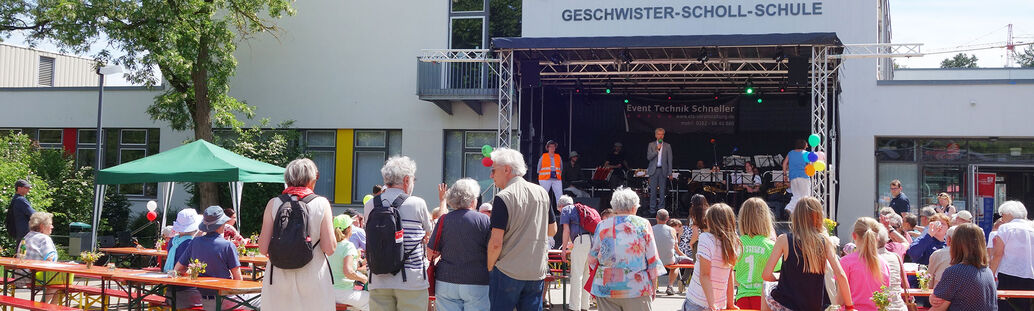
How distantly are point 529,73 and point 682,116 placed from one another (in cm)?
521

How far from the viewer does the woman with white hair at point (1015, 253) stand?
24.0 feet

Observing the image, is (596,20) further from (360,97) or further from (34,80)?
(34,80)

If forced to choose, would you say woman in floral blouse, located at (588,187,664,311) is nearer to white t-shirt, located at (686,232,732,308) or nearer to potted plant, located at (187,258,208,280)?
white t-shirt, located at (686,232,732,308)

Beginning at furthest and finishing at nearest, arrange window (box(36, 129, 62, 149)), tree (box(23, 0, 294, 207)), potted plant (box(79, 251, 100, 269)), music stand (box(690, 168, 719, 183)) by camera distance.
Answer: window (box(36, 129, 62, 149))
music stand (box(690, 168, 719, 183))
tree (box(23, 0, 294, 207))
potted plant (box(79, 251, 100, 269))

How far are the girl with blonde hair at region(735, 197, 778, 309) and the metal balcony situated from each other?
11997mm

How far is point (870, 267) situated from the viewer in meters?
5.31

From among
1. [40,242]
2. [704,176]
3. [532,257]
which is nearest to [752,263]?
[532,257]

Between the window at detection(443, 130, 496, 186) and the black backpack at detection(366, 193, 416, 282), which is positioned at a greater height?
the window at detection(443, 130, 496, 186)

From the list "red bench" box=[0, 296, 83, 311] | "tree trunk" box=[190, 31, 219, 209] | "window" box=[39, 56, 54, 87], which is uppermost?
"window" box=[39, 56, 54, 87]

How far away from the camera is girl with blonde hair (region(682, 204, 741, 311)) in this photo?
5.25 metres

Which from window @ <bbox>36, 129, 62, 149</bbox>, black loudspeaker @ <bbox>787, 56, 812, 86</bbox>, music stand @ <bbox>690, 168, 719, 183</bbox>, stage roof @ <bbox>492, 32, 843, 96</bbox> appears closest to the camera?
stage roof @ <bbox>492, 32, 843, 96</bbox>

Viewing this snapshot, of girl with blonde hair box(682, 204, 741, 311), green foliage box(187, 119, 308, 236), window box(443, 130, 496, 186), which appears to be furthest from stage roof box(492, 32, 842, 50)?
girl with blonde hair box(682, 204, 741, 311)

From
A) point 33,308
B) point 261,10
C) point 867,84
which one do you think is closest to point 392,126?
point 261,10

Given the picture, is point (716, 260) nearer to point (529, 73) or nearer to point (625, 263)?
point (625, 263)
